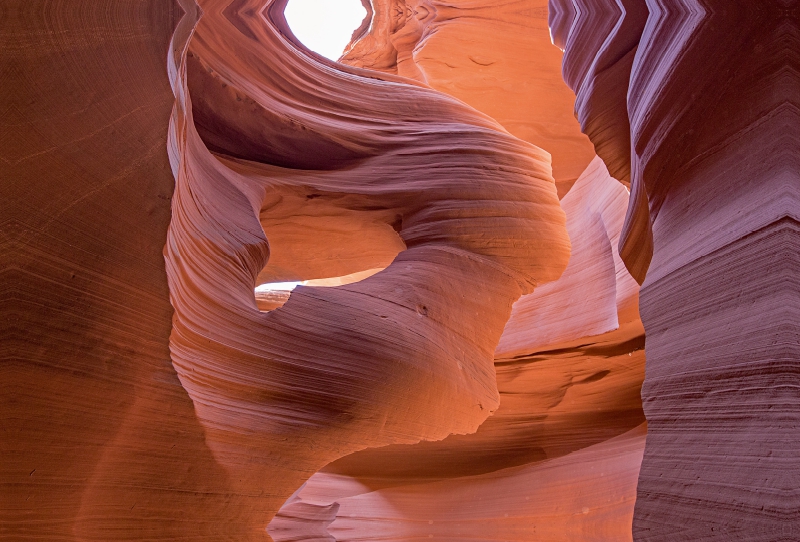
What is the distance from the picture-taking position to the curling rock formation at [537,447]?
5297mm

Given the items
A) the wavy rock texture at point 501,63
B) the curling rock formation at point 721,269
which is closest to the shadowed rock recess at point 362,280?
the curling rock formation at point 721,269

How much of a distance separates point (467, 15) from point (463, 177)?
4539mm

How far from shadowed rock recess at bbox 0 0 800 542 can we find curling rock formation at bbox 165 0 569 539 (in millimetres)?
19

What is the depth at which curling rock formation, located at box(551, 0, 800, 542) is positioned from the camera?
5.55 ft

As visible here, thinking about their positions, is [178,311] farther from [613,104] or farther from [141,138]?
[613,104]

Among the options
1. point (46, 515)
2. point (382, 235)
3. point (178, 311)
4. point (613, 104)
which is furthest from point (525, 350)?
point (46, 515)

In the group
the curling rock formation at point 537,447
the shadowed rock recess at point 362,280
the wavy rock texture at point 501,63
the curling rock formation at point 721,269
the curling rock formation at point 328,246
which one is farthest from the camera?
the wavy rock texture at point 501,63

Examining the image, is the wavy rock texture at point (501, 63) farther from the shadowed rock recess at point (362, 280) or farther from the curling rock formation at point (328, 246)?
the curling rock formation at point (328, 246)

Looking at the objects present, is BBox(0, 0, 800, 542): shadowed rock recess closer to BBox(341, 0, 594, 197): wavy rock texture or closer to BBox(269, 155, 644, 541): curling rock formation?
BBox(269, 155, 644, 541): curling rock formation

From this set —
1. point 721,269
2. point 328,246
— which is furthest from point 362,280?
point 721,269

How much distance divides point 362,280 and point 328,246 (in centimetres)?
160

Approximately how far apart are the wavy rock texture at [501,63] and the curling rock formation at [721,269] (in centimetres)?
538

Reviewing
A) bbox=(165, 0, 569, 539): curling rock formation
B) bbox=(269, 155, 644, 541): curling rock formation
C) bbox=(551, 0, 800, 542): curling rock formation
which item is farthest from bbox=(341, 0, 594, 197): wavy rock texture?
bbox=(551, 0, 800, 542): curling rock formation

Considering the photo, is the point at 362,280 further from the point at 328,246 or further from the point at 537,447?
the point at 537,447
